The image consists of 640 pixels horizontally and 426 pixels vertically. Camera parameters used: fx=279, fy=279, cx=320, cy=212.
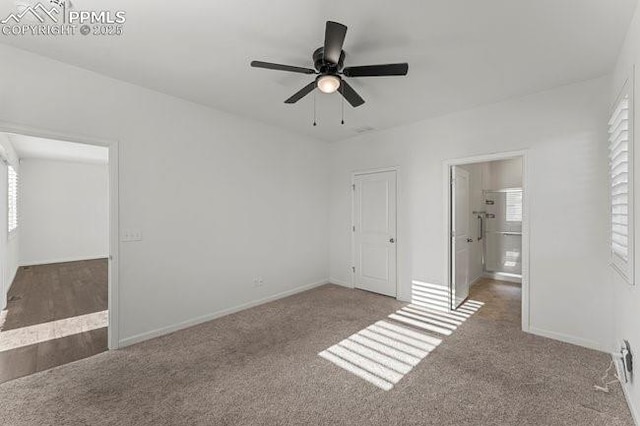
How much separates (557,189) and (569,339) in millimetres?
1599

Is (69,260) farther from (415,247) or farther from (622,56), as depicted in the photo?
(622,56)

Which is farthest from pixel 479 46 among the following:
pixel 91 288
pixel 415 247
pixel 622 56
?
pixel 91 288

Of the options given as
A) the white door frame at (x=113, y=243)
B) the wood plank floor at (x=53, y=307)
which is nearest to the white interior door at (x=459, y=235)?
the white door frame at (x=113, y=243)

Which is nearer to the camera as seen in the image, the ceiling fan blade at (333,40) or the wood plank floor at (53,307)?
the ceiling fan blade at (333,40)

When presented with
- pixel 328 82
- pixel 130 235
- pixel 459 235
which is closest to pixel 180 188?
pixel 130 235

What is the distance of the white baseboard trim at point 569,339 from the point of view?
281cm

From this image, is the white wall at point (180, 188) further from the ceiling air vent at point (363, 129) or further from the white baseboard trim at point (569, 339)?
the white baseboard trim at point (569, 339)

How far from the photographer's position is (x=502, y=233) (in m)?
5.80

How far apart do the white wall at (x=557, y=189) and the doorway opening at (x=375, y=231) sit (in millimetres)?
663

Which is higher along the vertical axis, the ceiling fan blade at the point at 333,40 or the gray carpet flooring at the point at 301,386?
the ceiling fan blade at the point at 333,40

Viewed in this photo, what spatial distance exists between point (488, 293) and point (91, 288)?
703 cm

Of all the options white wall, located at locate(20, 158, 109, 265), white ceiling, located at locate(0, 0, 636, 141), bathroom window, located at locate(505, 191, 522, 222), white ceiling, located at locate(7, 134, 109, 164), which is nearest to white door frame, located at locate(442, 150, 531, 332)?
white ceiling, located at locate(0, 0, 636, 141)

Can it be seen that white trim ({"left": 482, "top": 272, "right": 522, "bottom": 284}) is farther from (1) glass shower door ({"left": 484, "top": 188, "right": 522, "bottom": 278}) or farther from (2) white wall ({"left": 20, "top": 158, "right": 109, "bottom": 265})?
(2) white wall ({"left": 20, "top": 158, "right": 109, "bottom": 265})

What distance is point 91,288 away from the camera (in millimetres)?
5094
